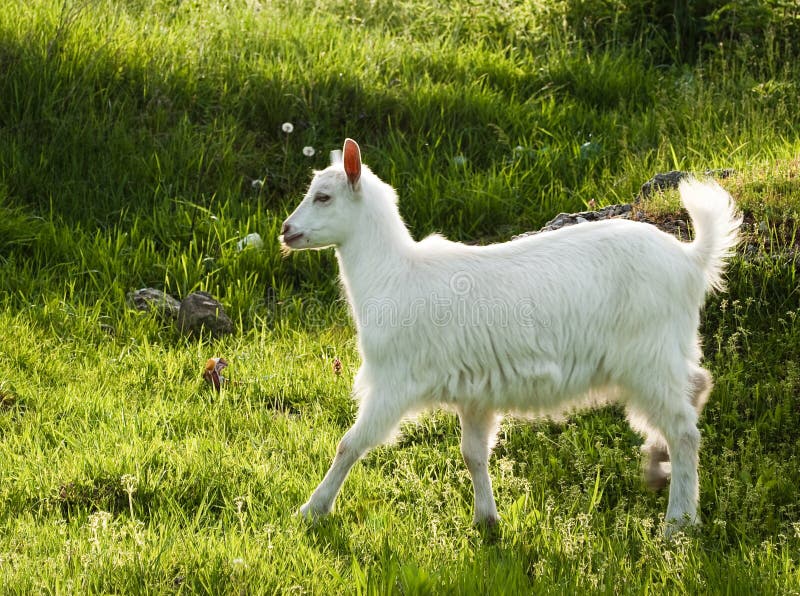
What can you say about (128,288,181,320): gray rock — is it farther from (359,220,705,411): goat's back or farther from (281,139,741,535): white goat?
(359,220,705,411): goat's back

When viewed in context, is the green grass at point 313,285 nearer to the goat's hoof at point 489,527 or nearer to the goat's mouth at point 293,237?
the goat's hoof at point 489,527

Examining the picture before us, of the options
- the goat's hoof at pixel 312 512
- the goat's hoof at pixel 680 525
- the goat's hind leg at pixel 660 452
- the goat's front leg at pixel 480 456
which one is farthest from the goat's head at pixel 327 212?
the goat's hoof at pixel 680 525

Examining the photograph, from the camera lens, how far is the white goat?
4.33m

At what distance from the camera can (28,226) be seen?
6934 millimetres

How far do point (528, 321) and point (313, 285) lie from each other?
2.84m

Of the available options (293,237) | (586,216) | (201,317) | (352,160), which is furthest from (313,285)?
(352,160)

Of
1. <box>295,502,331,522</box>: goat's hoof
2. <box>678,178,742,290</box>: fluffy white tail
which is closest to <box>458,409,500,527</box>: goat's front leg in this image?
<box>295,502,331,522</box>: goat's hoof

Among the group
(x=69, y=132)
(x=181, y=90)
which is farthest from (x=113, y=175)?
(x=181, y=90)

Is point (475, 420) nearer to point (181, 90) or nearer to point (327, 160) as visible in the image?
point (327, 160)

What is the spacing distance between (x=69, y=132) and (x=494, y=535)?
470 centimetres

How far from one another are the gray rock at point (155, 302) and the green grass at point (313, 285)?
10cm

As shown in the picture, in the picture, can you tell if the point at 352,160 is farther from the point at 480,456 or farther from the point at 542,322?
the point at 480,456

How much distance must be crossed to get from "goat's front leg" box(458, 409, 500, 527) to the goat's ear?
3.61ft

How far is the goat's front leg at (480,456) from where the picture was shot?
453 cm
